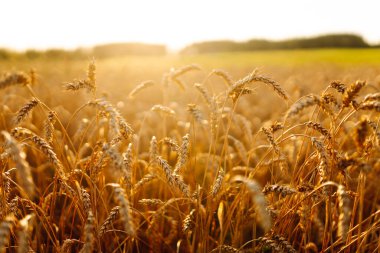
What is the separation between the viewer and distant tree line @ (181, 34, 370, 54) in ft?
159

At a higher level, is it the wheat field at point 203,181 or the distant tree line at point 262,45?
the distant tree line at point 262,45

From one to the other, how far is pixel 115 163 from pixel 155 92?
8.48 metres

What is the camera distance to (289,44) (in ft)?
162

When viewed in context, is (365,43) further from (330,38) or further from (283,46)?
(283,46)

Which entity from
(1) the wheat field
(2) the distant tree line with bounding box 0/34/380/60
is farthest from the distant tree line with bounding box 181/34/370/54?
(1) the wheat field

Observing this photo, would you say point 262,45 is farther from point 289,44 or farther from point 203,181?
point 203,181

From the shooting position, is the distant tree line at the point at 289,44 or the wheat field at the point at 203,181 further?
the distant tree line at the point at 289,44

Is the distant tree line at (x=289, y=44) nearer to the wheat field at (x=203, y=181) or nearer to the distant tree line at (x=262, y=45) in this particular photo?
the distant tree line at (x=262, y=45)

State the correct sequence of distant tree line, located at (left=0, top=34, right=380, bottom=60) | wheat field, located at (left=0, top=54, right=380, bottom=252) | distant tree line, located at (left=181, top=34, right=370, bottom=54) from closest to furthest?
wheat field, located at (left=0, top=54, right=380, bottom=252) → distant tree line, located at (left=0, top=34, right=380, bottom=60) → distant tree line, located at (left=181, top=34, right=370, bottom=54)

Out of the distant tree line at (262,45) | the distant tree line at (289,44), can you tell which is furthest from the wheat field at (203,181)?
the distant tree line at (289,44)

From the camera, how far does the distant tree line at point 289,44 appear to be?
159 feet

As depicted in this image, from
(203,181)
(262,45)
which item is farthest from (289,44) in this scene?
(203,181)

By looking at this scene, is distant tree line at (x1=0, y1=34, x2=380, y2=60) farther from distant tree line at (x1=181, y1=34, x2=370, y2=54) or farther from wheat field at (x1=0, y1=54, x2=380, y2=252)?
wheat field at (x1=0, y1=54, x2=380, y2=252)

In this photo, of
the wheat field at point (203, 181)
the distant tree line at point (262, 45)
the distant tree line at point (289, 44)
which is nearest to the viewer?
the wheat field at point (203, 181)
